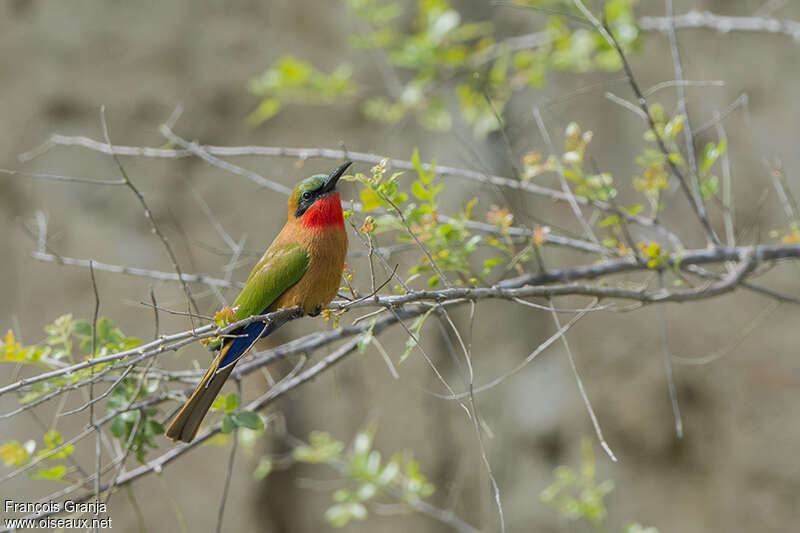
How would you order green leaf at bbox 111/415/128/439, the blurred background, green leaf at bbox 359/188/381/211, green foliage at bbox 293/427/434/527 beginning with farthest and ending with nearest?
the blurred background
green foliage at bbox 293/427/434/527
green leaf at bbox 111/415/128/439
green leaf at bbox 359/188/381/211

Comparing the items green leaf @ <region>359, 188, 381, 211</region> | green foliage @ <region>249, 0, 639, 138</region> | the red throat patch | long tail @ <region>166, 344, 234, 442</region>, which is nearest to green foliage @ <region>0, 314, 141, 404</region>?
long tail @ <region>166, 344, 234, 442</region>

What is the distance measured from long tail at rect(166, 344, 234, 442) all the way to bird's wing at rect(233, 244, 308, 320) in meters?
0.20

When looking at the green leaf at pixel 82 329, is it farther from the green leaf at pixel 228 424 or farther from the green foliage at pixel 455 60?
the green foliage at pixel 455 60

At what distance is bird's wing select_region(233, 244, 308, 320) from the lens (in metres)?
2.29

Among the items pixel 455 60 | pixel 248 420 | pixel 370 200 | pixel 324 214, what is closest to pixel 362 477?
pixel 248 420

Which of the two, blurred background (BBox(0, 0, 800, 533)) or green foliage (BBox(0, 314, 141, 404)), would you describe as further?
blurred background (BBox(0, 0, 800, 533))

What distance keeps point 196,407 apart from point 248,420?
5.9 inches

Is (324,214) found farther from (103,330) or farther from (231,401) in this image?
(103,330)

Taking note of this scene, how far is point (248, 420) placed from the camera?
84.2 inches

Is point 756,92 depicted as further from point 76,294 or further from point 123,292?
point 76,294

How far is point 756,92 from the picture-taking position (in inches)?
177

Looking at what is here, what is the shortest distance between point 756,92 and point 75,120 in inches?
163

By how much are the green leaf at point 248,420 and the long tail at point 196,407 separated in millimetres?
100

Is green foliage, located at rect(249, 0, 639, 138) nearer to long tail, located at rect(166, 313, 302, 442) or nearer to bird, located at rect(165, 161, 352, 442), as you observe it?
bird, located at rect(165, 161, 352, 442)
